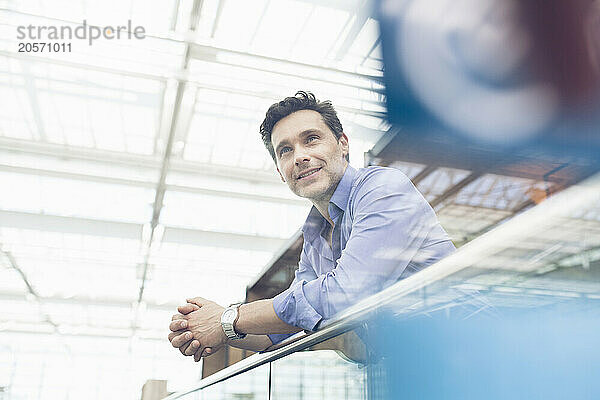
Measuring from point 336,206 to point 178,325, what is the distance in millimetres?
386

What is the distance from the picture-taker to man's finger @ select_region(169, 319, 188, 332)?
1.02 m

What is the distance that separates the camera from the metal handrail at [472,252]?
316mm

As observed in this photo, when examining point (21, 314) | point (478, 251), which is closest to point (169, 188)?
point (21, 314)

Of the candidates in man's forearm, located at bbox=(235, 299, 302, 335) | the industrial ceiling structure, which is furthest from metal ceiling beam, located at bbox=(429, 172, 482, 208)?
man's forearm, located at bbox=(235, 299, 302, 335)

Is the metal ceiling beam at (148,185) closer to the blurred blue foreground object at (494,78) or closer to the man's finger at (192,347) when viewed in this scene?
the blurred blue foreground object at (494,78)

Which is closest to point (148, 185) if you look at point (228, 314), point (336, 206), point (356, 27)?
point (356, 27)

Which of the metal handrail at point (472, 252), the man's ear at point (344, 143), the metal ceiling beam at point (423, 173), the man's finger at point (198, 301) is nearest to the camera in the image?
the metal handrail at point (472, 252)

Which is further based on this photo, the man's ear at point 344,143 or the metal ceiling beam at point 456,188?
the metal ceiling beam at point 456,188

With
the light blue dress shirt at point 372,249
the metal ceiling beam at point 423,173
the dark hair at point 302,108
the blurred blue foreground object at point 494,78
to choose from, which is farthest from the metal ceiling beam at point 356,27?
the light blue dress shirt at point 372,249

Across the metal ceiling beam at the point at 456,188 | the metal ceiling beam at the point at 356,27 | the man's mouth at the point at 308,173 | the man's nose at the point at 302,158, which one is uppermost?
the metal ceiling beam at the point at 356,27

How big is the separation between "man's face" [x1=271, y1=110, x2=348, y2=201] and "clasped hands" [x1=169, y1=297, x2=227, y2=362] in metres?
0.33

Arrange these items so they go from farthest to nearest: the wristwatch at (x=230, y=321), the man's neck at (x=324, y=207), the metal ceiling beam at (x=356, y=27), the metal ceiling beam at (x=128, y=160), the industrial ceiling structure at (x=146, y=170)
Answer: the metal ceiling beam at (x=128, y=160) → the industrial ceiling structure at (x=146, y=170) → the metal ceiling beam at (x=356, y=27) → the man's neck at (x=324, y=207) → the wristwatch at (x=230, y=321)

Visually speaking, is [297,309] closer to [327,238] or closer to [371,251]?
[371,251]

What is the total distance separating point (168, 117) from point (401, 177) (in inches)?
123
